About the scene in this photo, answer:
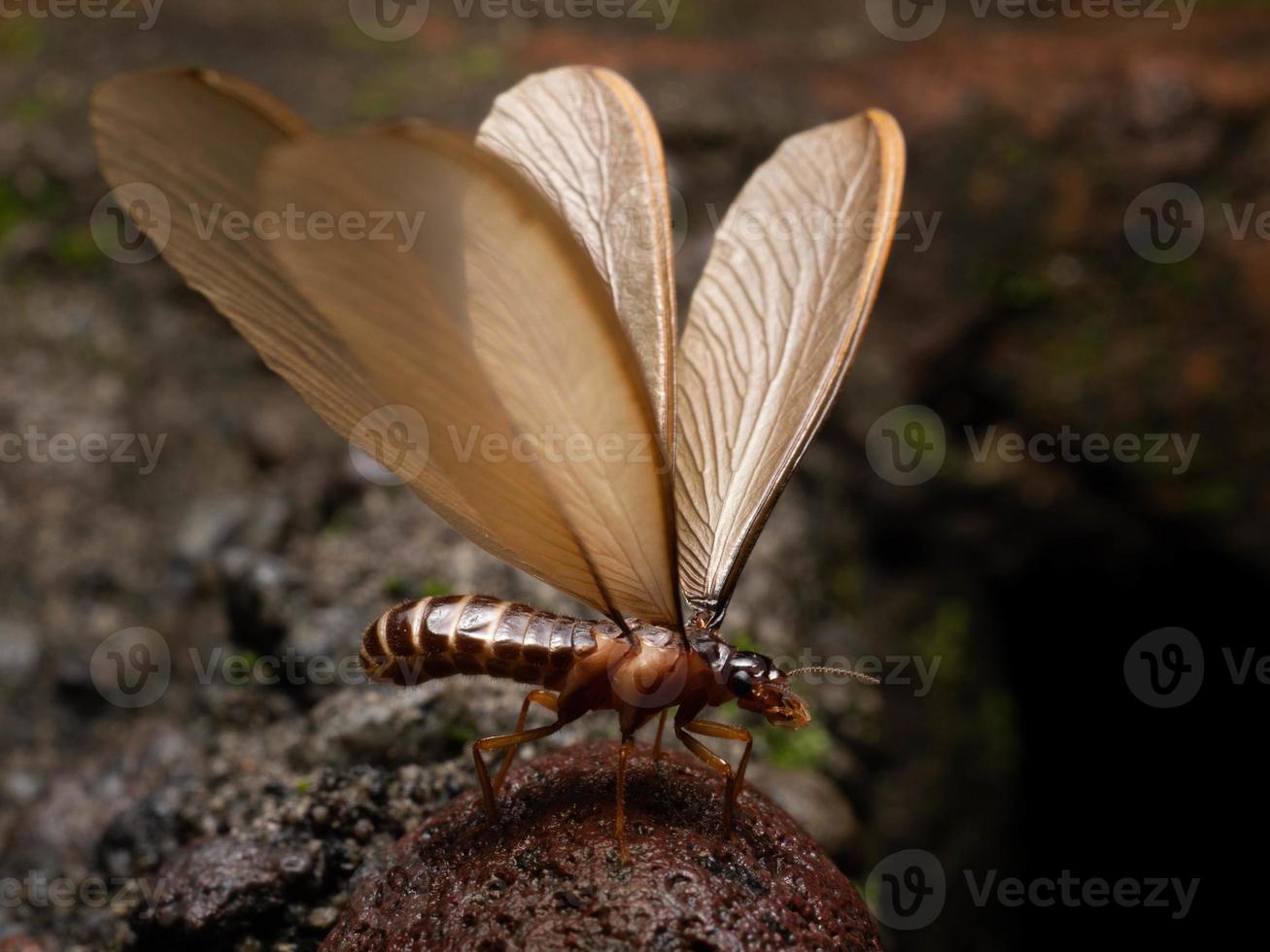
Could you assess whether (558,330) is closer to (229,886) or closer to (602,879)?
(602,879)

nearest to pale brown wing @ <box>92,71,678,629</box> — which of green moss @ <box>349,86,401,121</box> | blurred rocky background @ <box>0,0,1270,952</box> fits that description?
blurred rocky background @ <box>0,0,1270,952</box>

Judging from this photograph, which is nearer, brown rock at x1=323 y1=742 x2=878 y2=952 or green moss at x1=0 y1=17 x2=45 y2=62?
brown rock at x1=323 y1=742 x2=878 y2=952

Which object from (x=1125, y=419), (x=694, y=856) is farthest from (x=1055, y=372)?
(x=694, y=856)

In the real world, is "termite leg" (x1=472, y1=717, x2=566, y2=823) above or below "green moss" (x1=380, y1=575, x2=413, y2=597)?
above

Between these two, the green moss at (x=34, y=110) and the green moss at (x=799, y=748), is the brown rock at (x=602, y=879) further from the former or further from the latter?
the green moss at (x=34, y=110)

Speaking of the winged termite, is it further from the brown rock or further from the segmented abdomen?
the brown rock

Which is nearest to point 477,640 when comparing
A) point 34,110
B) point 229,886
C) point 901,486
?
point 229,886

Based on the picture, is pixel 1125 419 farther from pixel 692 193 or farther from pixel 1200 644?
pixel 692 193
